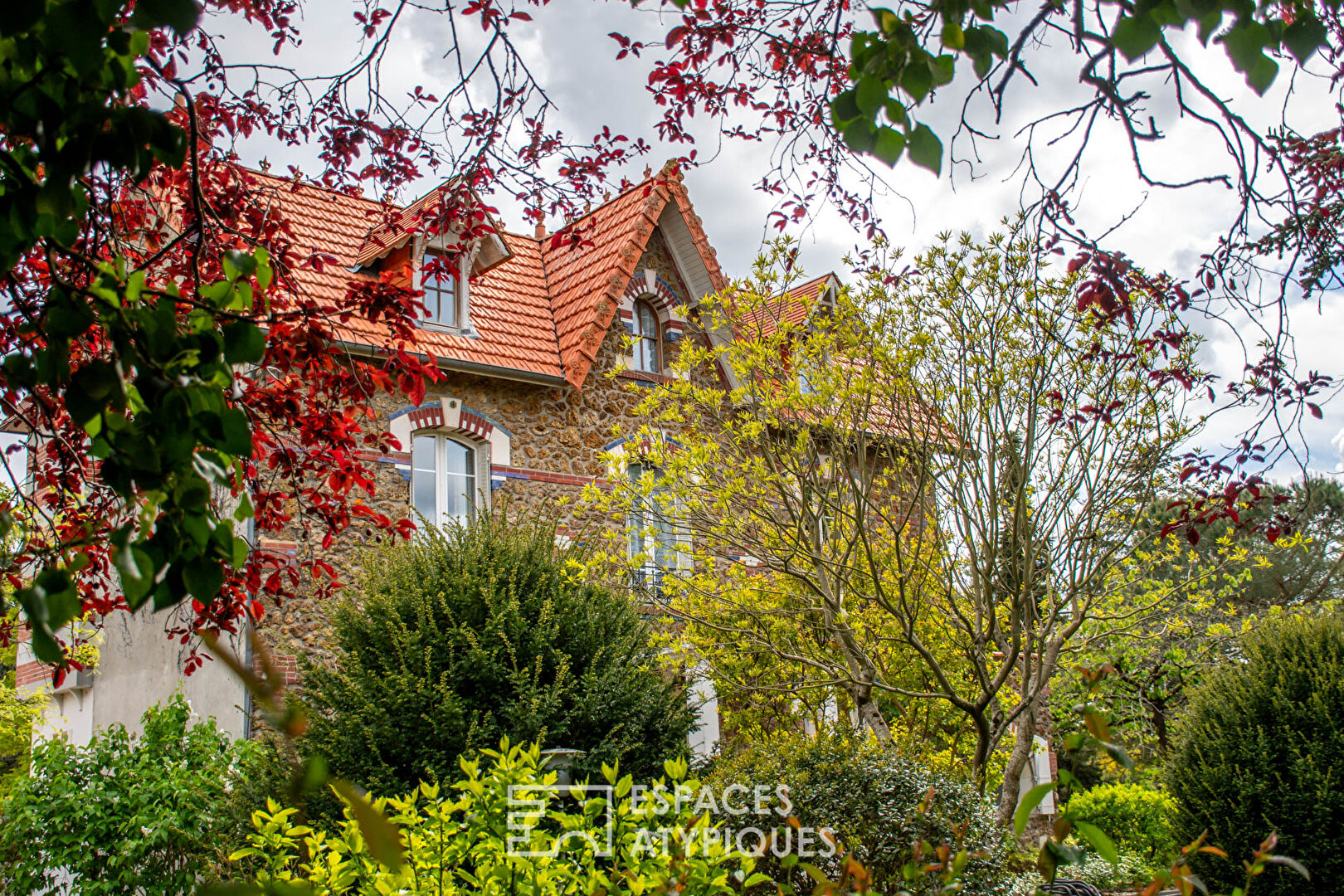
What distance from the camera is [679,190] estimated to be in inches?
598

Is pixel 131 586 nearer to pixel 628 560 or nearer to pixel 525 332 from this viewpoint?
pixel 628 560

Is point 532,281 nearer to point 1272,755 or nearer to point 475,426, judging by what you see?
point 475,426

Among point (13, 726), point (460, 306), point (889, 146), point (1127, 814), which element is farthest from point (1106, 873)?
point (13, 726)

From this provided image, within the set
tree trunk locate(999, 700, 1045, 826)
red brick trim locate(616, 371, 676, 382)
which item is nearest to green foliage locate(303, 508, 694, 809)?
tree trunk locate(999, 700, 1045, 826)

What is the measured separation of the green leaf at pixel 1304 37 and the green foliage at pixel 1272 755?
785 cm

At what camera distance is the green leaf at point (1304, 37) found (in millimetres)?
2094

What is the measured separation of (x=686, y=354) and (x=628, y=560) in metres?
1.94

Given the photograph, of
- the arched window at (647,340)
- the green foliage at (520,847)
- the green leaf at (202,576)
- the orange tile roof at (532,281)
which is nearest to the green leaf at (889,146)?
the green leaf at (202,576)

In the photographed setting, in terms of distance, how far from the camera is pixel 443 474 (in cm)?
1302

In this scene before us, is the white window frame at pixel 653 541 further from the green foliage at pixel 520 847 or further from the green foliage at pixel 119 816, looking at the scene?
the green foliage at pixel 520 847

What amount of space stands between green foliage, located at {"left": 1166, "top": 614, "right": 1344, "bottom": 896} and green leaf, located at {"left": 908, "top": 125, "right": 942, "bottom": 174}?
829 centimetres

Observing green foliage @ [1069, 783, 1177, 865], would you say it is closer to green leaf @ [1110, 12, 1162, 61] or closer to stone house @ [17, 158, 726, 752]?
stone house @ [17, 158, 726, 752]

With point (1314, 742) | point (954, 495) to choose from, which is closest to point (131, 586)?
point (954, 495)

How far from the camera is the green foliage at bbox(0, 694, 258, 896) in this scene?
31.9ft
